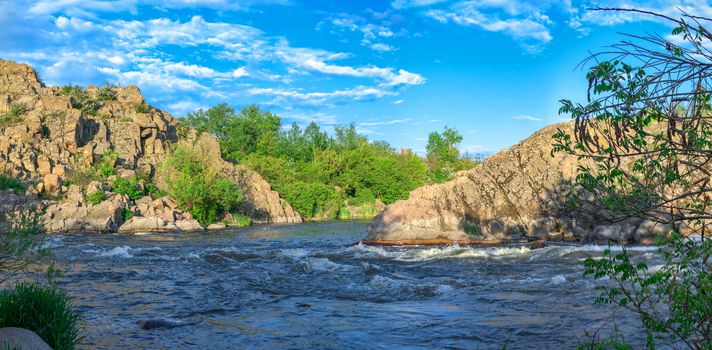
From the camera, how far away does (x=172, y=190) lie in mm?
46812

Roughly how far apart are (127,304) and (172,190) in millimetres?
35405

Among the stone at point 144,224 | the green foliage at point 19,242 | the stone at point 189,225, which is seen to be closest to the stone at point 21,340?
the green foliage at point 19,242

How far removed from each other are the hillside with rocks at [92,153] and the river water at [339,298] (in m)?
16.0

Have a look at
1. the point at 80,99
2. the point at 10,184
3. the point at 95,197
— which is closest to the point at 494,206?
the point at 95,197

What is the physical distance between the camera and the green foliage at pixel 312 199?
59188 mm

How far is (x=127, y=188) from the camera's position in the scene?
4425 centimetres

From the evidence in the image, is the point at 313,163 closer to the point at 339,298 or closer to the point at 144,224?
the point at 144,224

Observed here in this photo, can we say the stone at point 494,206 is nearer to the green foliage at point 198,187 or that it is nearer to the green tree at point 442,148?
the green foliage at point 198,187

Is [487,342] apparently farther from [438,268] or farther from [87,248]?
[87,248]

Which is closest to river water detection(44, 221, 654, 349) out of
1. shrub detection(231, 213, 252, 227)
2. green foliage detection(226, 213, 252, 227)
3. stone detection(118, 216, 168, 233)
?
stone detection(118, 216, 168, 233)

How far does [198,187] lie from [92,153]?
12.1 metres

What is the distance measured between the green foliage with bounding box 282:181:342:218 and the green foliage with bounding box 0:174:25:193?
85.8ft

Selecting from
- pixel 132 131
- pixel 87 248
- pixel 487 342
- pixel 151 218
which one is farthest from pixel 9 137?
pixel 487 342

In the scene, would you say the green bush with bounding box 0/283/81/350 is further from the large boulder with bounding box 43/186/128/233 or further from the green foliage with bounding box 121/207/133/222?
the green foliage with bounding box 121/207/133/222
